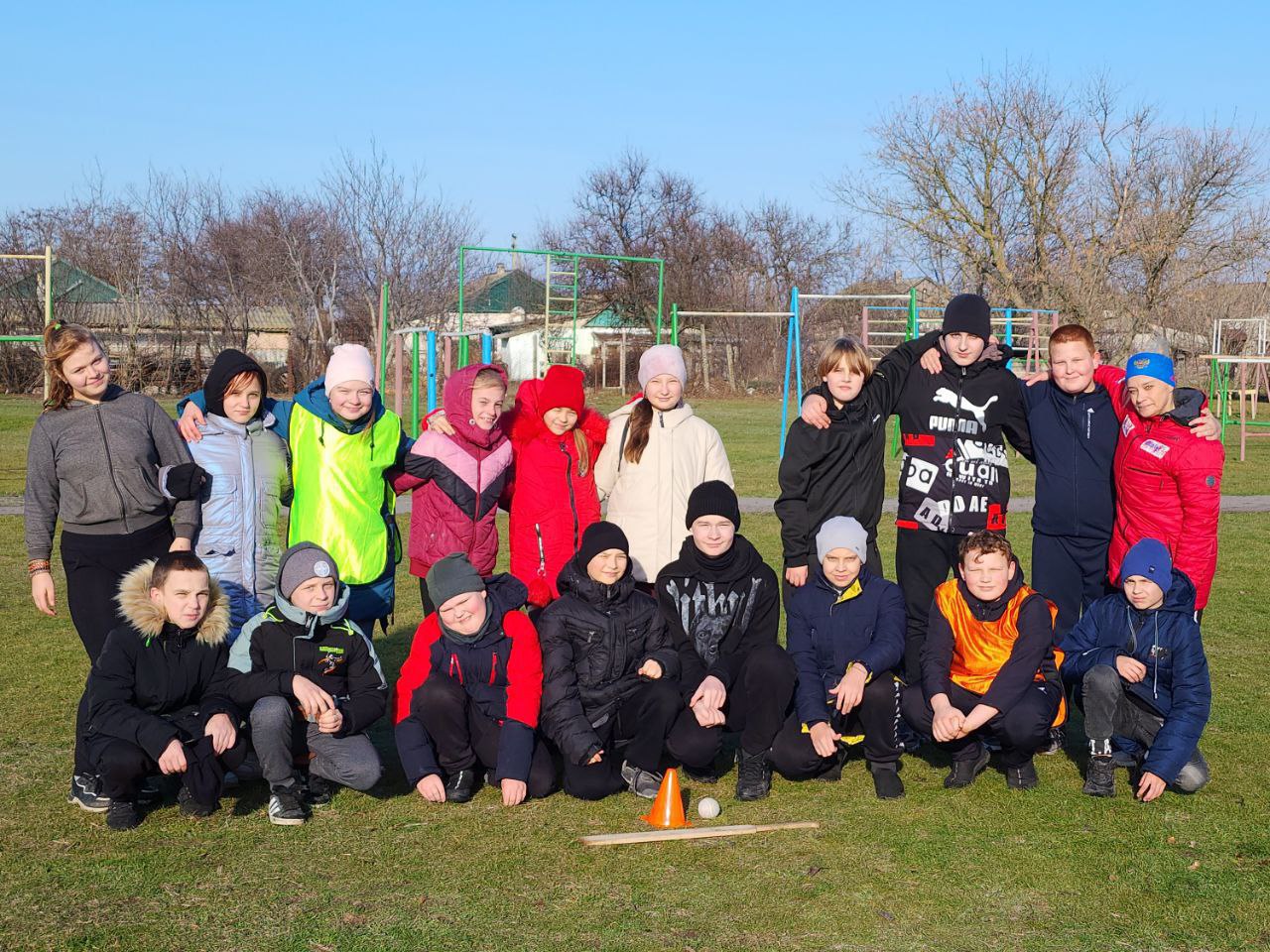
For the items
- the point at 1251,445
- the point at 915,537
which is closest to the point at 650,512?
the point at 915,537

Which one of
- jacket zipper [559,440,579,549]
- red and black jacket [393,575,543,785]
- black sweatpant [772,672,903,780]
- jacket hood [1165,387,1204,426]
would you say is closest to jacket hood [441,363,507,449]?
jacket zipper [559,440,579,549]

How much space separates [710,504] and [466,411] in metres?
1.21

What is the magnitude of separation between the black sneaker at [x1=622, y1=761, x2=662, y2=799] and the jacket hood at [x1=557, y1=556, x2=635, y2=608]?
0.65 metres

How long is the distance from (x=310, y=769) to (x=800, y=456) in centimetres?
237

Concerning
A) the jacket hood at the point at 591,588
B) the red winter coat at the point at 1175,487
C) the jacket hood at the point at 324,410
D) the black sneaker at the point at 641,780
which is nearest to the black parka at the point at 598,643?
the jacket hood at the point at 591,588

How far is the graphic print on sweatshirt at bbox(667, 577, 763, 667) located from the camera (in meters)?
4.99

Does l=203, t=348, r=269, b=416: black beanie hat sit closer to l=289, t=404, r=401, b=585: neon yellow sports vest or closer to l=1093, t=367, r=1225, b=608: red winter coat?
l=289, t=404, r=401, b=585: neon yellow sports vest

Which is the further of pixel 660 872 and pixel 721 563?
pixel 721 563

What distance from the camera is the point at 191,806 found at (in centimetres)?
436

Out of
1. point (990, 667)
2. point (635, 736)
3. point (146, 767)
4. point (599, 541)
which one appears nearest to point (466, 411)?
point (599, 541)

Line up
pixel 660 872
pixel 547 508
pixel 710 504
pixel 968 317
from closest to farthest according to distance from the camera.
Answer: pixel 660 872 < pixel 710 504 < pixel 968 317 < pixel 547 508

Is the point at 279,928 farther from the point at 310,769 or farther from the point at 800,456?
the point at 800,456

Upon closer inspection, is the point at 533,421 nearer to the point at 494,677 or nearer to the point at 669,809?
the point at 494,677

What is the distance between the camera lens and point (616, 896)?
12.3 feet
